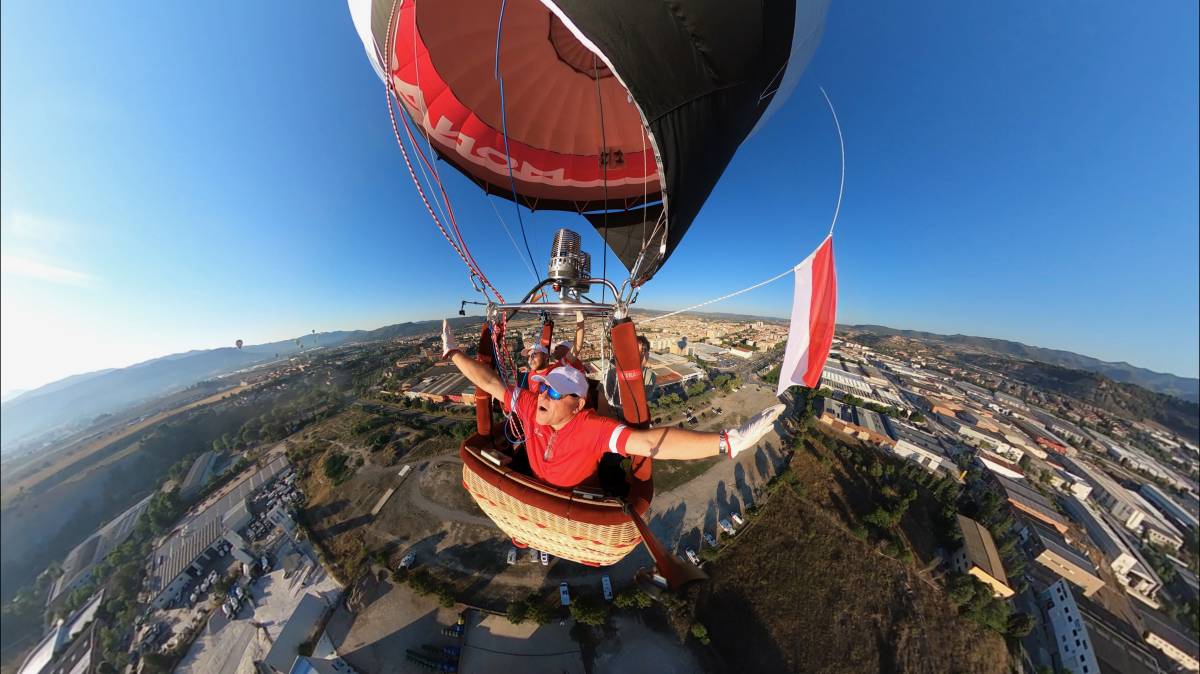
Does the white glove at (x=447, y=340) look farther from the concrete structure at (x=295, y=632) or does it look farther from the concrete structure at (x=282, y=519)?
the concrete structure at (x=282, y=519)

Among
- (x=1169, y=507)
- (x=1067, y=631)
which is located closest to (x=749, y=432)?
(x=1067, y=631)

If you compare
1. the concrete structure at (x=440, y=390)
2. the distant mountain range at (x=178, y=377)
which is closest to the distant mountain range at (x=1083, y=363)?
the distant mountain range at (x=178, y=377)

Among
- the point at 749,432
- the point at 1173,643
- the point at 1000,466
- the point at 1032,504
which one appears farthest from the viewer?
the point at 1000,466

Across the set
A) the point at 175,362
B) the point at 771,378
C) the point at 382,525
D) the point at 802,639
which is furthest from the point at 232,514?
the point at 175,362

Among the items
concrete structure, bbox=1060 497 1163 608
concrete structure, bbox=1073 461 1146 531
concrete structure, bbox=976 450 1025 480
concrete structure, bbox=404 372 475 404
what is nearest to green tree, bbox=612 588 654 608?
concrete structure, bbox=404 372 475 404

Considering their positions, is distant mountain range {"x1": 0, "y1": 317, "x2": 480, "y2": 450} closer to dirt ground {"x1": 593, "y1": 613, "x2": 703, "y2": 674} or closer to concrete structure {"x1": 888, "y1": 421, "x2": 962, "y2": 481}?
dirt ground {"x1": 593, "y1": 613, "x2": 703, "y2": 674}

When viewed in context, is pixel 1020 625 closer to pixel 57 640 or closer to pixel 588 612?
pixel 588 612

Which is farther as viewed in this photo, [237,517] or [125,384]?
[125,384]
